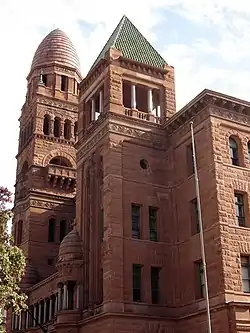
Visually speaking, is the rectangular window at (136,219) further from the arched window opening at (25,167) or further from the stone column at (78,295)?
the arched window opening at (25,167)

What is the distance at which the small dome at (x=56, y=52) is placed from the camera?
213 ft

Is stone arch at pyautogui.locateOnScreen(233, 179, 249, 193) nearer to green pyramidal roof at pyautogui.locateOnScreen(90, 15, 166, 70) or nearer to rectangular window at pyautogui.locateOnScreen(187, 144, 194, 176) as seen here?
rectangular window at pyautogui.locateOnScreen(187, 144, 194, 176)

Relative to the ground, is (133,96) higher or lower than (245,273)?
higher

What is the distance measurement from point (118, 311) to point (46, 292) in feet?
45.8

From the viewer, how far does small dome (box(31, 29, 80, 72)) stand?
213ft

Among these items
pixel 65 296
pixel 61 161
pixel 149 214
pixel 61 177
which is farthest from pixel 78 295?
pixel 61 161

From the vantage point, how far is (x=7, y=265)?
79.2 feet

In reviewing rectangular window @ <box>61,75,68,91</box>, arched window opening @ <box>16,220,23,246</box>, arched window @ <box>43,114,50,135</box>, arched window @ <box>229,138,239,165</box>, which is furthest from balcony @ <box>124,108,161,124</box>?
rectangular window @ <box>61,75,68,91</box>

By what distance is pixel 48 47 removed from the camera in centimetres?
6612

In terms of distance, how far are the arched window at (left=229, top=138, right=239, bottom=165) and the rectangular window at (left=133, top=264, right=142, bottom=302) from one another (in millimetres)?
9544

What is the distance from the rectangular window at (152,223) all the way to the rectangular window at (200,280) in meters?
4.18

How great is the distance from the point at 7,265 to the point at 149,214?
17.1 metres

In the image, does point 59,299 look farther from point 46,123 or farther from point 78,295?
point 46,123

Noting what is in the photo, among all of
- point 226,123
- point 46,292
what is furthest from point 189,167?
point 46,292
